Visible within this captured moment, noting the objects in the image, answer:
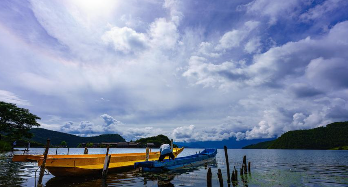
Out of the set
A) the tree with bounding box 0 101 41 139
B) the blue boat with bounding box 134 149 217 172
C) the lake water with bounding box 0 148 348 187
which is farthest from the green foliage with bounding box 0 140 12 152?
the blue boat with bounding box 134 149 217 172

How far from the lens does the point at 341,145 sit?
7338 inches

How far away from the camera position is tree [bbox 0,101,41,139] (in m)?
62.8

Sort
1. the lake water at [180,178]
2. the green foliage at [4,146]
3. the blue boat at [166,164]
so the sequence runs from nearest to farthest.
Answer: the lake water at [180,178] < the blue boat at [166,164] < the green foliage at [4,146]

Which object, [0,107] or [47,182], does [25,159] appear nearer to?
[47,182]

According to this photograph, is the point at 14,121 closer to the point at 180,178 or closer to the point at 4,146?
the point at 4,146

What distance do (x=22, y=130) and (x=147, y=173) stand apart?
195ft

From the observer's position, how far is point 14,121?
212 feet

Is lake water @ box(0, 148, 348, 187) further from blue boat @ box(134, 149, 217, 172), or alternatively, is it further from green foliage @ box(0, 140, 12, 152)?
green foliage @ box(0, 140, 12, 152)

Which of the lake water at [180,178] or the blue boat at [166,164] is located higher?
the blue boat at [166,164]

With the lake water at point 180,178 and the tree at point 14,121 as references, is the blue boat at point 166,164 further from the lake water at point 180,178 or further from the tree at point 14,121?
the tree at point 14,121

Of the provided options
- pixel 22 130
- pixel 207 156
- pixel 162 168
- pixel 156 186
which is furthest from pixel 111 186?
pixel 22 130

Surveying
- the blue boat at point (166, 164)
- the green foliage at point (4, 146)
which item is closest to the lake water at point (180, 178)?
the blue boat at point (166, 164)

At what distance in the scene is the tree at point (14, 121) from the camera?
206 feet

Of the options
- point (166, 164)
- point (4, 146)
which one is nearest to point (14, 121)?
point (4, 146)
